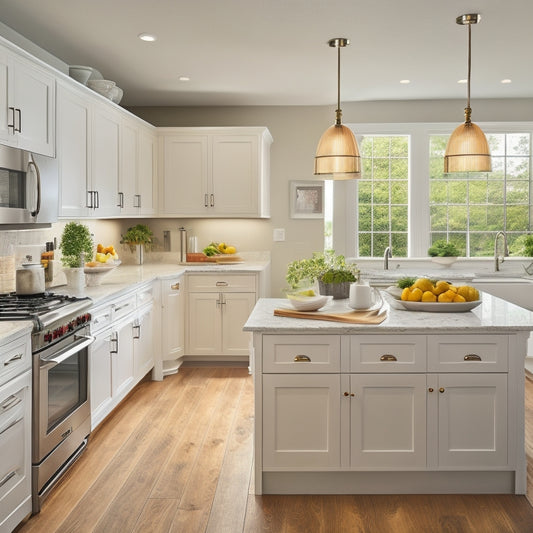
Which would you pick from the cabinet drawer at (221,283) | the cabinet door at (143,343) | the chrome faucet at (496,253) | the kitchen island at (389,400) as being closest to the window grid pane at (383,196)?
the chrome faucet at (496,253)

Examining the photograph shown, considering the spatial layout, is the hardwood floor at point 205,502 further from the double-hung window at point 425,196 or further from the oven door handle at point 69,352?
the double-hung window at point 425,196

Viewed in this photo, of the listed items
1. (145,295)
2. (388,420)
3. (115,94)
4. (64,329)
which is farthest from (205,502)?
(115,94)

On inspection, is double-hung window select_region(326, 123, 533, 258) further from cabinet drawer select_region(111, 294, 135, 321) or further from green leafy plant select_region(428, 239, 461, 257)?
cabinet drawer select_region(111, 294, 135, 321)

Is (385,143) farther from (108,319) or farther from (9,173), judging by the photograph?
(9,173)

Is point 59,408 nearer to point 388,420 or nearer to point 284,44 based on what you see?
point 388,420

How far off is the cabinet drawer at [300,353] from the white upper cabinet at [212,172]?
3.12 m

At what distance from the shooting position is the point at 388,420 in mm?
2779

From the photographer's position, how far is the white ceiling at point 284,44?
3463 millimetres


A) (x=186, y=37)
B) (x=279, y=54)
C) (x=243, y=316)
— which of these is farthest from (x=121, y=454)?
(x=279, y=54)

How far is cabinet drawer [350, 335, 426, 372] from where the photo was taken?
2770 millimetres

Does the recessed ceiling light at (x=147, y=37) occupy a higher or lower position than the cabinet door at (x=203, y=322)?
higher

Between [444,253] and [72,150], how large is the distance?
3638 millimetres

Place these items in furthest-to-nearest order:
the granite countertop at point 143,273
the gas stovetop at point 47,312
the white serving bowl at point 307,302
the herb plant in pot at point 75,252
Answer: the granite countertop at point 143,273, the herb plant in pot at point 75,252, the white serving bowl at point 307,302, the gas stovetop at point 47,312

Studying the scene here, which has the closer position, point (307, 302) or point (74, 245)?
point (307, 302)
